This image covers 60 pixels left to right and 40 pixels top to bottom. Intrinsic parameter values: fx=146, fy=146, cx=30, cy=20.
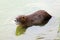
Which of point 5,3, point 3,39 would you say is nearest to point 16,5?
point 5,3

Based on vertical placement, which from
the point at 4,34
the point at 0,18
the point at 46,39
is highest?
the point at 0,18

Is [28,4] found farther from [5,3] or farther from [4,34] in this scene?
[4,34]

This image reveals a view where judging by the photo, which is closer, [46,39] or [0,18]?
[0,18]
